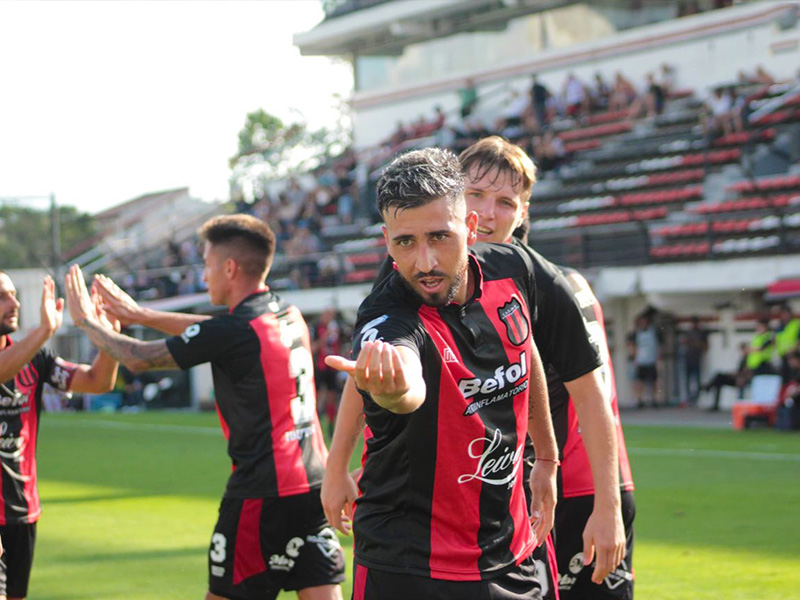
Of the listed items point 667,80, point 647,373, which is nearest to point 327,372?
point 647,373

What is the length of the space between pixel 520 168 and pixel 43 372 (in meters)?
2.89

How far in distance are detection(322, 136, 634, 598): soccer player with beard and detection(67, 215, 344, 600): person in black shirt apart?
4.34ft

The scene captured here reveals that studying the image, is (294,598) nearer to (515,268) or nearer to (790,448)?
(515,268)

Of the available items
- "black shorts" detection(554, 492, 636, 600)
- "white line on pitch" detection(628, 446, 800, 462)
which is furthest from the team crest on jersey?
"white line on pitch" detection(628, 446, 800, 462)

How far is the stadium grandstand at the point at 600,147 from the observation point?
2377 cm

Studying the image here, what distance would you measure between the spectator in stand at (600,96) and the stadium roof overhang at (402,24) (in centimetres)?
411

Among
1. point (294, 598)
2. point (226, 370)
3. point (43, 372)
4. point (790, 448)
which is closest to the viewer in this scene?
point (226, 370)

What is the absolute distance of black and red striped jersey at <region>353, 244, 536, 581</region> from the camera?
347 centimetres

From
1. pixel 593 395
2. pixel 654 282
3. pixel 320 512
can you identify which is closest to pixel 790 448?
pixel 654 282

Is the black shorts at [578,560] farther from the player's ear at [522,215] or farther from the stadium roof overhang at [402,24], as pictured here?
the stadium roof overhang at [402,24]

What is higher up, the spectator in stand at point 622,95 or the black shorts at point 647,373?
the spectator in stand at point 622,95

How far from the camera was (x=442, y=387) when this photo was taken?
3.46 metres

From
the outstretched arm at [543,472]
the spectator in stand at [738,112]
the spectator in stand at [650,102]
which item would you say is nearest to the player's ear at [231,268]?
the outstretched arm at [543,472]

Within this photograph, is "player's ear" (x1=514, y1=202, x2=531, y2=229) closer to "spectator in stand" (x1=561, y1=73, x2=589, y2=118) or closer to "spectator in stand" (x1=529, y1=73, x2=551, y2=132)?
"spectator in stand" (x1=529, y1=73, x2=551, y2=132)
